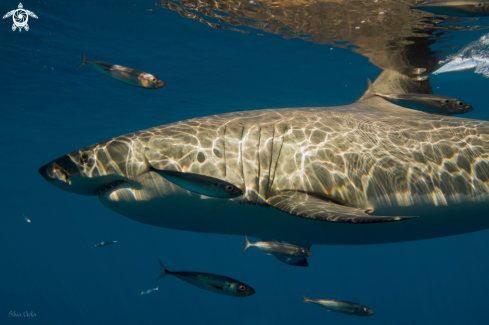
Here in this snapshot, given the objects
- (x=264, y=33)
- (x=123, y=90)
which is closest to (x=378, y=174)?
(x=264, y=33)

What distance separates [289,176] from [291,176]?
0.02 metres

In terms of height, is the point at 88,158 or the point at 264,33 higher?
the point at 264,33

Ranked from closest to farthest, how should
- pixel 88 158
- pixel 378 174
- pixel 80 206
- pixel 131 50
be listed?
pixel 88 158
pixel 378 174
pixel 131 50
pixel 80 206

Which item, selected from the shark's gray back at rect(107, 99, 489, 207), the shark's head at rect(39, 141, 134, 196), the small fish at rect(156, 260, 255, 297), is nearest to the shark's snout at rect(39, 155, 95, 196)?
the shark's head at rect(39, 141, 134, 196)

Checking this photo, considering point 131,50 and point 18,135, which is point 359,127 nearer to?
point 131,50

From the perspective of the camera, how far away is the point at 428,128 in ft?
13.0

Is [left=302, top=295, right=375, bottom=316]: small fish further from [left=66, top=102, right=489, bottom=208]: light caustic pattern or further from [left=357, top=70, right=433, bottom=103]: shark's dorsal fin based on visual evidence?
[left=357, top=70, right=433, bottom=103]: shark's dorsal fin

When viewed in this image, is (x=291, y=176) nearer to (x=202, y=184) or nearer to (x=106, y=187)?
(x=202, y=184)

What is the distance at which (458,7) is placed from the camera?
165 inches

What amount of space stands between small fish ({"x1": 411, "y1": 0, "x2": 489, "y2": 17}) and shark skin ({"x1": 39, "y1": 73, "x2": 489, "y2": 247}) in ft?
5.62

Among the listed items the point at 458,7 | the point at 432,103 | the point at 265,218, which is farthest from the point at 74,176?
the point at 458,7

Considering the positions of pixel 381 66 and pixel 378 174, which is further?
→ pixel 381 66

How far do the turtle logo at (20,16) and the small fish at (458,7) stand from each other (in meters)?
10.6

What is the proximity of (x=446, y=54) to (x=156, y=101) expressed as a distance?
13195 mm
